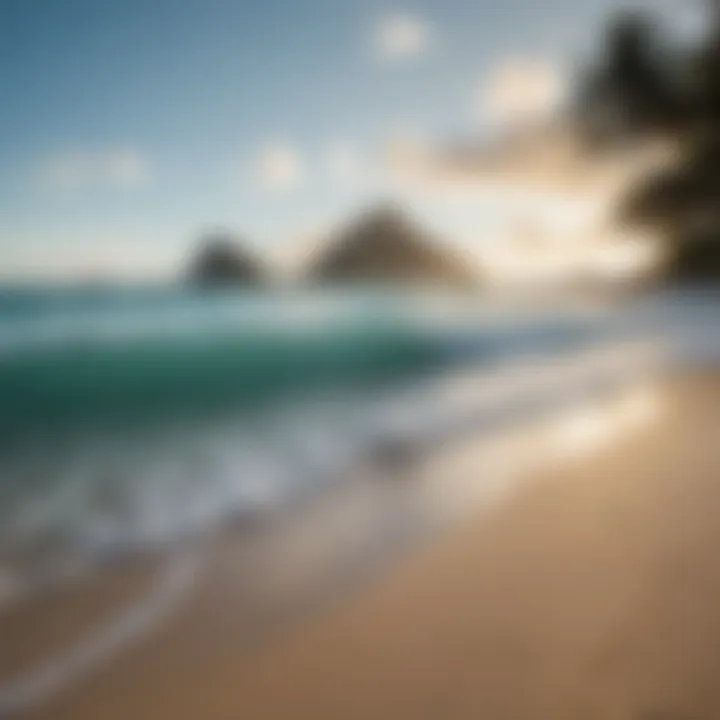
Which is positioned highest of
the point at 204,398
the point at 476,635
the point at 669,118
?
the point at 669,118

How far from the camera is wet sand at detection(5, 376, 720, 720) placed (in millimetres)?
1116

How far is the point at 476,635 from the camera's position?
51.1 inches

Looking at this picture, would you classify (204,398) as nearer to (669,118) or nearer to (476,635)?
(476,635)

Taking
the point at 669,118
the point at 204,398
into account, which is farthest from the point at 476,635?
the point at 669,118

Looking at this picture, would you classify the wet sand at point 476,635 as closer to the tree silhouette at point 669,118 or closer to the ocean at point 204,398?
the ocean at point 204,398

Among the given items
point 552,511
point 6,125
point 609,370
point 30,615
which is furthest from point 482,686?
point 609,370

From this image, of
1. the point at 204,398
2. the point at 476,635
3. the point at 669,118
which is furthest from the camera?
the point at 669,118

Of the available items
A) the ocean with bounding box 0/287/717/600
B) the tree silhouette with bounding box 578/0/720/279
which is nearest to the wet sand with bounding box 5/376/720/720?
the ocean with bounding box 0/287/717/600

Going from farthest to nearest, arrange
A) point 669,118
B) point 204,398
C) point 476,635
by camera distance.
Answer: point 669,118 < point 204,398 < point 476,635

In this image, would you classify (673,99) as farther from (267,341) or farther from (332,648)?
(332,648)

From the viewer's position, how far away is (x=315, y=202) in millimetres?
2533

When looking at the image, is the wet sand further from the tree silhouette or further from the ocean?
the tree silhouette

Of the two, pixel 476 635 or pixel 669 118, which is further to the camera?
pixel 669 118

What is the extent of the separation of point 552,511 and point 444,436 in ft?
3.53
